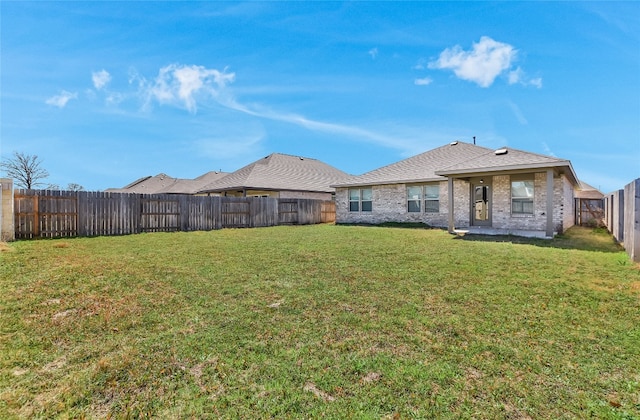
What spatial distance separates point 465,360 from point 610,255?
8014mm

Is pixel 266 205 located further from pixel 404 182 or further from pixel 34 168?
pixel 34 168

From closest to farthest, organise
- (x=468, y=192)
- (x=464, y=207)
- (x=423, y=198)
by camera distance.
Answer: (x=468, y=192)
(x=464, y=207)
(x=423, y=198)

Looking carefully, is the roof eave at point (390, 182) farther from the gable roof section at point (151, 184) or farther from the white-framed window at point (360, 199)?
the gable roof section at point (151, 184)

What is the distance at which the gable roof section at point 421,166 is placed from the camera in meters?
17.2

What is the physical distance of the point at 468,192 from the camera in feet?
49.0

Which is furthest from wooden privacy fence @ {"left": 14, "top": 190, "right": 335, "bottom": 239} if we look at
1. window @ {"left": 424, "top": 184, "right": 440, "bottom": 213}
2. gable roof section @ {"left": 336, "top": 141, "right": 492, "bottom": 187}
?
window @ {"left": 424, "top": 184, "right": 440, "bottom": 213}

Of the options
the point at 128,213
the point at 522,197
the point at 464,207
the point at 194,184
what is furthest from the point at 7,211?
the point at 194,184

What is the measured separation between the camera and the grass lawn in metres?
2.39

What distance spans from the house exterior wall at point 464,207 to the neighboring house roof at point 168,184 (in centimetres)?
2343

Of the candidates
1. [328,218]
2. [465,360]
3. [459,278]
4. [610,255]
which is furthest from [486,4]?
[328,218]

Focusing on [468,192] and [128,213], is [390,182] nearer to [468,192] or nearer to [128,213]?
[468,192]

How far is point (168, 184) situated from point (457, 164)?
126 feet

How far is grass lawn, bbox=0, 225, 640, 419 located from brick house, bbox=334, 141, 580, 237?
21.5 feet

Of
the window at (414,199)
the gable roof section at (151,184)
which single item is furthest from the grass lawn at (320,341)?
the gable roof section at (151,184)
